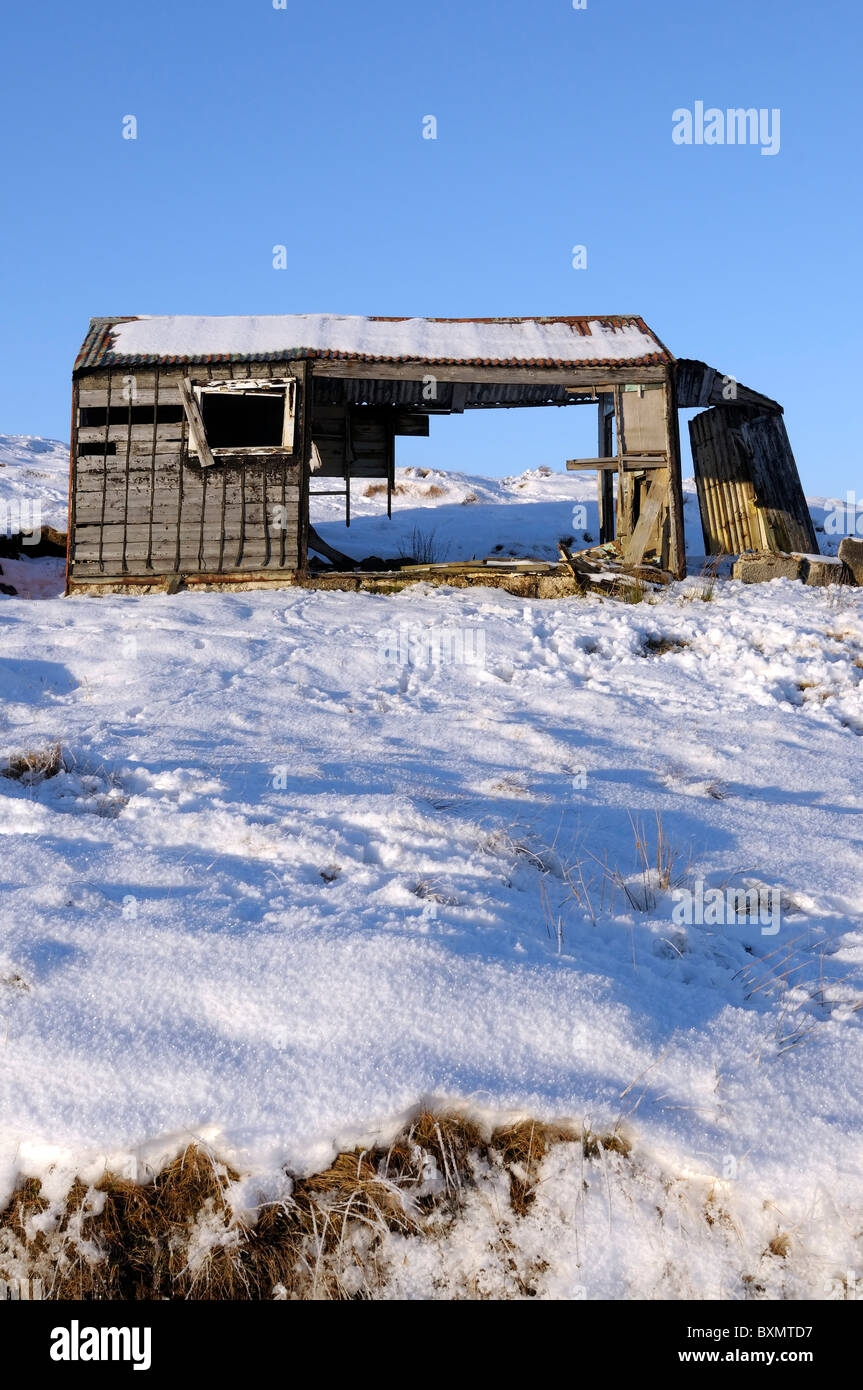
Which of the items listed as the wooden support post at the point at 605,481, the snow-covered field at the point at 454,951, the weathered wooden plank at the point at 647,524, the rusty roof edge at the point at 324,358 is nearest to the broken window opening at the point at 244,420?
the rusty roof edge at the point at 324,358

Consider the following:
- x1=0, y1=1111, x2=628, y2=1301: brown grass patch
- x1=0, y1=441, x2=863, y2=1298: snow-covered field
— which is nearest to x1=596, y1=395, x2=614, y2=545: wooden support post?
x1=0, y1=441, x2=863, y2=1298: snow-covered field

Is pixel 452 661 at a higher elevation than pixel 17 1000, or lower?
higher

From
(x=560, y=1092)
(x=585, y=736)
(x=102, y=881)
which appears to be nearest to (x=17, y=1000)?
(x=102, y=881)

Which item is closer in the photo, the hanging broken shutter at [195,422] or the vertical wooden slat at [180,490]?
the hanging broken shutter at [195,422]

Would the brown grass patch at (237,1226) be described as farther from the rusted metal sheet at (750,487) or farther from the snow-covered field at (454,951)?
the rusted metal sheet at (750,487)

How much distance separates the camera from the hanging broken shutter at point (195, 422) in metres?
13.0

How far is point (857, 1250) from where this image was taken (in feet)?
8.06

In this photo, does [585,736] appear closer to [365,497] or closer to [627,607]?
[627,607]

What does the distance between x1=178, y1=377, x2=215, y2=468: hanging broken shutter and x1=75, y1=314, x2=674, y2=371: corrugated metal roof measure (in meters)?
0.41

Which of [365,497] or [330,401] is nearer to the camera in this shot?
[330,401]

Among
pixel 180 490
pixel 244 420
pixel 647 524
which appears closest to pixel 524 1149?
pixel 180 490

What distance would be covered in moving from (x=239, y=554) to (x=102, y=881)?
9775 mm

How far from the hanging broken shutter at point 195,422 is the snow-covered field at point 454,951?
21.2 ft

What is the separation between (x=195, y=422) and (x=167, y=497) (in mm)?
A: 1113
